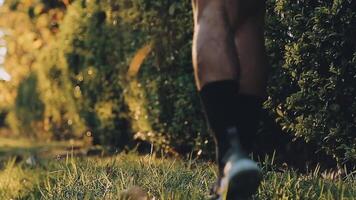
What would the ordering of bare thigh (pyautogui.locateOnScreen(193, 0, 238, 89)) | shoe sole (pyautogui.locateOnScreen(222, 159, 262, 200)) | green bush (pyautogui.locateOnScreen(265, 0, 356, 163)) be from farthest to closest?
green bush (pyautogui.locateOnScreen(265, 0, 356, 163)) < bare thigh (pyautogui.locateOnScreen(193, 0, 238, 89)) < shoe sole (pyautogui.locateOnScreen(222, 159, 262, 200))

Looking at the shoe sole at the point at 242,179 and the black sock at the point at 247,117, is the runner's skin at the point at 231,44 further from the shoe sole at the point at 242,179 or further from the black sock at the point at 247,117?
the shoe sole at the point at 242,179

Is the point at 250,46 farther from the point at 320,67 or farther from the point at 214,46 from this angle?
the point at 320,67

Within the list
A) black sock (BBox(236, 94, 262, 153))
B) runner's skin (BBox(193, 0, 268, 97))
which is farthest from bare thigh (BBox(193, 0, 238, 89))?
black sock (BBox(236, 94, 262, 153))

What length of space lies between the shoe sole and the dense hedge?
149cm

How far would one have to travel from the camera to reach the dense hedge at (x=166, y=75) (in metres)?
3.70

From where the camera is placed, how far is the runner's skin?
2406 mm

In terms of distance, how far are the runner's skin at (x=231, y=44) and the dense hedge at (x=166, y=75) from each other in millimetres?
1164

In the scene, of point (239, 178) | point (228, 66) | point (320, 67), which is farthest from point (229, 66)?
point (320, 67)

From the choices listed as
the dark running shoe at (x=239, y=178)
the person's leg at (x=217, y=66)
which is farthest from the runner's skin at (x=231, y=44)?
the dark running shoe at (x=239, y=178)

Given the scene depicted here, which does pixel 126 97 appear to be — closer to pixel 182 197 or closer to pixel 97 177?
pixel 97 177

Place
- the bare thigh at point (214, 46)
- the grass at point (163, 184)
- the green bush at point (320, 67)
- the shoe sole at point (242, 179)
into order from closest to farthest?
the shoe sole at point (242, 179), the bare thigh at point (214, 46), the grass at point (163, 184), the green bush at point (320, 67)

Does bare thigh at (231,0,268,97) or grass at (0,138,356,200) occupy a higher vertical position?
bare thigh at (231,0,268,97)

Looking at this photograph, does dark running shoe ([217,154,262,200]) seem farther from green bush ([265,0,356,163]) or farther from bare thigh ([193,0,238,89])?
green bush ([265,0,356,163])

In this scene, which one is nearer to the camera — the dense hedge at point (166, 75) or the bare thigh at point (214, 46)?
the bare thigh at point (214, 46)
